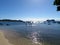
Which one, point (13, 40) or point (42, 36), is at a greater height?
point (13, 40)

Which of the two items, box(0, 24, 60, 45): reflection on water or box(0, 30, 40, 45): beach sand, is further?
box(0, 24, 60, 45): reflection on water

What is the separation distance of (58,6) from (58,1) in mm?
231

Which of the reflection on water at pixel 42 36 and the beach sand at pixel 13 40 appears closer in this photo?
the beach sand at pixel 13 40

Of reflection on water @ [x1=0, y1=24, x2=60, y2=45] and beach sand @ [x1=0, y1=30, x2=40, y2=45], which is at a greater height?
beach sand @ [x1=0, y1=30, x2=40, y2=45]

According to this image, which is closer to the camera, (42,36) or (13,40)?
(13,40)

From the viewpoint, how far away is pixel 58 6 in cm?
274

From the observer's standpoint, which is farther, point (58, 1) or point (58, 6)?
point (58, 6)

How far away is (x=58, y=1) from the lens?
2.53 m

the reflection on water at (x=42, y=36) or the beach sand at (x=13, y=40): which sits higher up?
the beach sand at (x=13, y=40)
